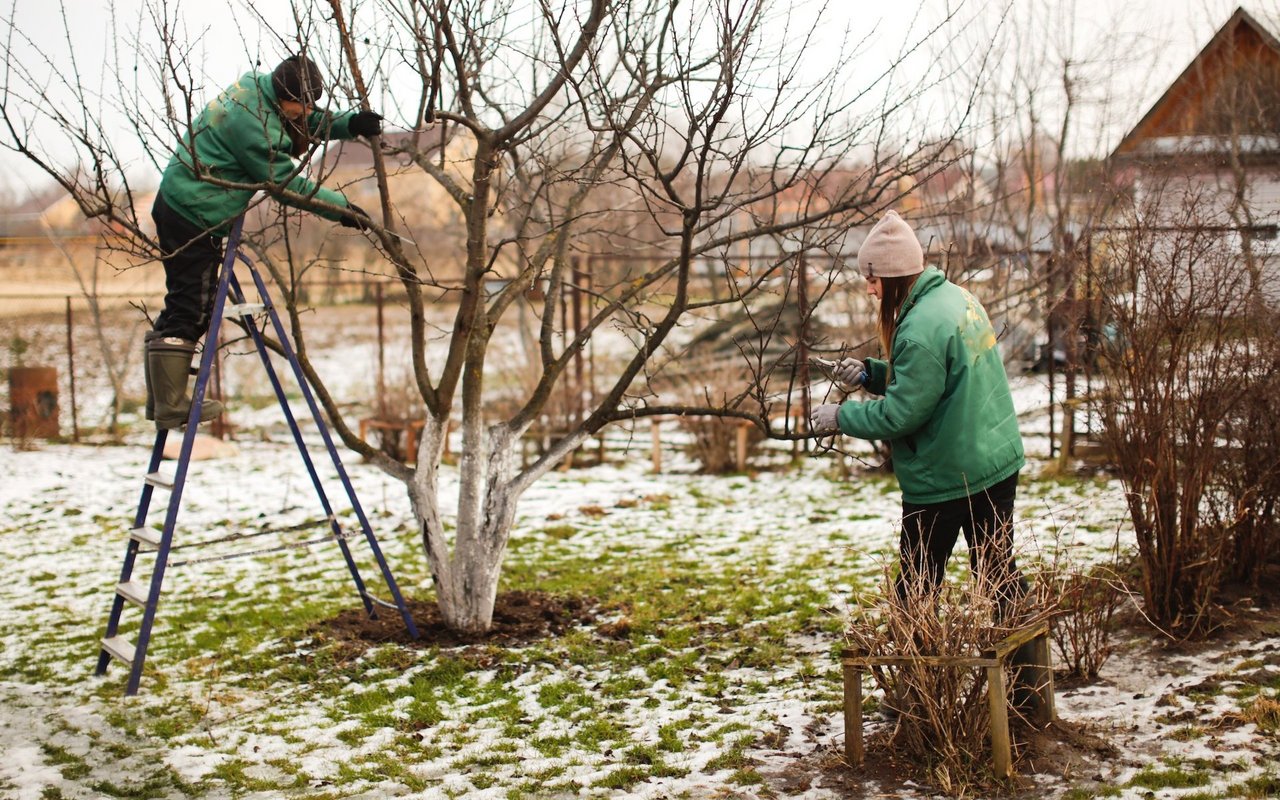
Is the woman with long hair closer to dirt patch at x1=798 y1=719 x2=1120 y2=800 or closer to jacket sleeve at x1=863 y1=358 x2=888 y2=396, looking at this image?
jacket sleeve at x1=863 y1=358 x2=888 y2=396

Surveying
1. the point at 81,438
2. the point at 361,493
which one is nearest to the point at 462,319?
the point at 361,493

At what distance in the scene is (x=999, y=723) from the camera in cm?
339

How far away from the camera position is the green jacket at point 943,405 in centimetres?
357

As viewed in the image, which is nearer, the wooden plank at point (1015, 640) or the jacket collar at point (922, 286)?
the wooden plank at point (1015, 640)

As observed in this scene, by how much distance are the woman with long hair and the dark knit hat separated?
2.25 metres

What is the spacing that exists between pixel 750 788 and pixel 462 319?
2.55 m

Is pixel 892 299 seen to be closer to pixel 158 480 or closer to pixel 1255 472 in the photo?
pixel 1255 472

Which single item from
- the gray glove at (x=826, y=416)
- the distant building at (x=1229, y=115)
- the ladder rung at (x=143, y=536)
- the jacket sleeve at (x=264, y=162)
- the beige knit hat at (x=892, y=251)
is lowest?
the ladder rung at (x=143, y=536)

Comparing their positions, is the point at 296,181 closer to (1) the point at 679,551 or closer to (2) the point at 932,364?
(2) the point at 932,364

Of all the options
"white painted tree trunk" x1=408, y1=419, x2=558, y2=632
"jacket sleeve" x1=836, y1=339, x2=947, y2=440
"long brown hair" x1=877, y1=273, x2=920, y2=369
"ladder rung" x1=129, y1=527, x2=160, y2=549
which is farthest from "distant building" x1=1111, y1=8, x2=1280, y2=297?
"ladder rung" x1=129, y1=527, x2=160, y2=549

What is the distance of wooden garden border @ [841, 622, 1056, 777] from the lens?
3.38 metres

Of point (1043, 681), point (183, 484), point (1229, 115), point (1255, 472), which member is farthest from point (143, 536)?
point (1229, 115)

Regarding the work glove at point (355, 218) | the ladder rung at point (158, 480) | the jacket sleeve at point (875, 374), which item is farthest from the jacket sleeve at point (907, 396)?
the ladder rung at point (158, 480)

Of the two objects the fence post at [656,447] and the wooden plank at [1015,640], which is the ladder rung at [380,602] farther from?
the fence post at [656,447]
